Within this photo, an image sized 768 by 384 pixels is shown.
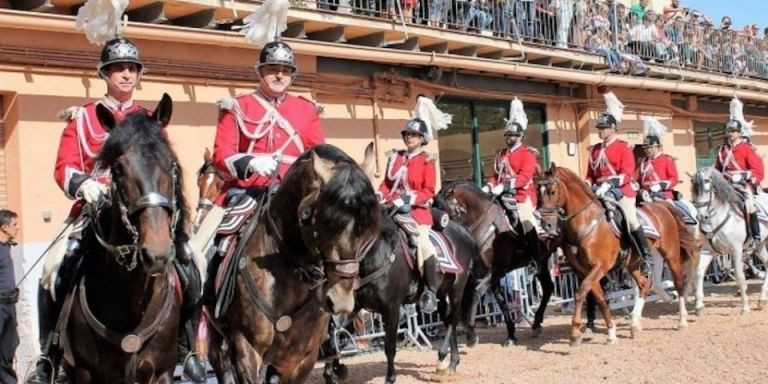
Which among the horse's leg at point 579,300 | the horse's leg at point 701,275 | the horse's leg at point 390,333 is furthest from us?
the horse's leg at point 701,275

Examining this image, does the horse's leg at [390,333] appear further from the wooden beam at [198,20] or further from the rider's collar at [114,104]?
the wooden beam at [198,20]

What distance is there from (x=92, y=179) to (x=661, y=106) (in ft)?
63.7

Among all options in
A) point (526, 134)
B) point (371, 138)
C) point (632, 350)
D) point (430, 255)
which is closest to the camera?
point (430, 255)

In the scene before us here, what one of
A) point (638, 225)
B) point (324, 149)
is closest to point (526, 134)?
point (638, 225)

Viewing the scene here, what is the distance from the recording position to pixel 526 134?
18.8 meters

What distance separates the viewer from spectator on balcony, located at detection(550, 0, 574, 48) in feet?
62.3

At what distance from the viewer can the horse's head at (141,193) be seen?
171 inches

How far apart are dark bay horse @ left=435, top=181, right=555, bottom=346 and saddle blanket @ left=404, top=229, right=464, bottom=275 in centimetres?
141

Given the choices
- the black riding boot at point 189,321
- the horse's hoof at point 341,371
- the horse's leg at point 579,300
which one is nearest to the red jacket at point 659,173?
the horse's leg at point 579,300

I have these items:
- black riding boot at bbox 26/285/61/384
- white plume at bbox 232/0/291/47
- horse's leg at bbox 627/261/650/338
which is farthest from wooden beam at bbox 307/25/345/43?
black riding boot at bbox 26/285/61/384

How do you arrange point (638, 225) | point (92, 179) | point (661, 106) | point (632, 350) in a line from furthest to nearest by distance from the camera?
point (661, 106) < point (638, 225) < point (632, 350) < point (92, 179)

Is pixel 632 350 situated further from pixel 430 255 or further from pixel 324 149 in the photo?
pixel 324 149

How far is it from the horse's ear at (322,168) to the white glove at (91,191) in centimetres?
118

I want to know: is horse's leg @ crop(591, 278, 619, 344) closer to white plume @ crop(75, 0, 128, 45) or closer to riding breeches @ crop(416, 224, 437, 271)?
riding breeches @ crop(416, 224, 437, 271)
